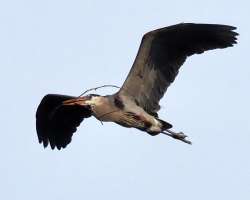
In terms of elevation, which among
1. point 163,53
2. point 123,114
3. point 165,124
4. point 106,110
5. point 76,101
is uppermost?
point 163,53

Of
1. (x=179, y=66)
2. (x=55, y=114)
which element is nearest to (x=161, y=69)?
(x=179, y=66)

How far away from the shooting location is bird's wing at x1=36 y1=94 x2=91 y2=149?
1942 centimetres

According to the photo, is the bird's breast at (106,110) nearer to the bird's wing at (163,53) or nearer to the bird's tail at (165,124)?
the bird's wing at (163,53)

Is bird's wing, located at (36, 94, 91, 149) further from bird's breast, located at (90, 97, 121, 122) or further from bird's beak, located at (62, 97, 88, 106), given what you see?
bird's breast, located at (90, 97, 121, 122)

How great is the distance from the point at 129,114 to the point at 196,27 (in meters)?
1.98

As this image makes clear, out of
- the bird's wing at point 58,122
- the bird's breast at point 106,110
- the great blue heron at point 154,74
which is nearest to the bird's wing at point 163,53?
the great blue heron at point 154,74

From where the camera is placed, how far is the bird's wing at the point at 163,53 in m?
16.9

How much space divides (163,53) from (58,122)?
3448 millimetres

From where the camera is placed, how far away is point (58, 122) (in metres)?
19.6

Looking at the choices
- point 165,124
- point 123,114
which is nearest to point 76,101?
point 123,114

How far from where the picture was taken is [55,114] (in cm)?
1955

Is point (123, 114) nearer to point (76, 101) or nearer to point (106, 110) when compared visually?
point (106, 110)

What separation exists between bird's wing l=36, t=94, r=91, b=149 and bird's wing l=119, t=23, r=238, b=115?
2.36 metres

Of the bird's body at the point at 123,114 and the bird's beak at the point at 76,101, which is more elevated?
the bird's beak at the point at 76,101
